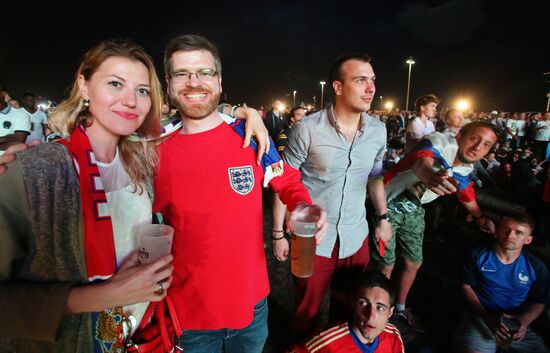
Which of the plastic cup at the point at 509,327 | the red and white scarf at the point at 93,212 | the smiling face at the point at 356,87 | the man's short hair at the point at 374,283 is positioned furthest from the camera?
the plastic cup at the point at 509,327

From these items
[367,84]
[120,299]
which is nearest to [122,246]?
[120,299]

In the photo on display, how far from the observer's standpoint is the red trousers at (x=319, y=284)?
2682 millimetres

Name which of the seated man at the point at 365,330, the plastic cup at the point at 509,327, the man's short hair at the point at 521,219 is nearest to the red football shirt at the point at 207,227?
the seated man at the point at 365,330

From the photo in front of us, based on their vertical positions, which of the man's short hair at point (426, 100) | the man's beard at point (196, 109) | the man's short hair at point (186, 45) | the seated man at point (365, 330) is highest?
the man's short hair at point (426, 100)

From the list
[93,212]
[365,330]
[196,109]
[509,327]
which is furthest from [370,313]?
[93,212]

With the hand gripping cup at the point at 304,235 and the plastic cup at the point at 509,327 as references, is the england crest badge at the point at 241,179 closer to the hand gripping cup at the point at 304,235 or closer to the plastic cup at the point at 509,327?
the hand gripping cup at the point at 304,235

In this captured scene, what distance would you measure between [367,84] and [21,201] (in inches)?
99.6

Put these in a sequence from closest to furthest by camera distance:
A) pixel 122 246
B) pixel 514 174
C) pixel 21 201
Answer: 1. pixel 21 201
2. pixel 122 246
3. pixel 514 174

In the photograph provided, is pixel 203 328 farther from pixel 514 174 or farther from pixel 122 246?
pixel 514 174

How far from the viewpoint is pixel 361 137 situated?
8.73ft

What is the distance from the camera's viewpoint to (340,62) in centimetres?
286

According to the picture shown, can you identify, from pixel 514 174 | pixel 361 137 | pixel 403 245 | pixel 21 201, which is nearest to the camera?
pixel 21 201

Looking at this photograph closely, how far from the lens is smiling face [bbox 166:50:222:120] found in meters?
1.72

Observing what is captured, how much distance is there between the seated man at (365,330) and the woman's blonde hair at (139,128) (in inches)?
73.8
